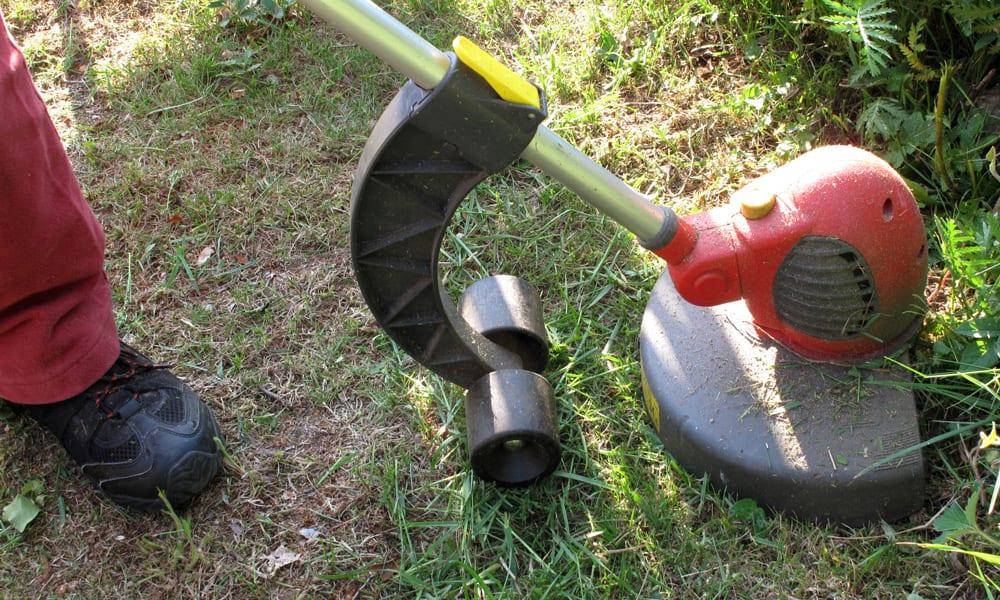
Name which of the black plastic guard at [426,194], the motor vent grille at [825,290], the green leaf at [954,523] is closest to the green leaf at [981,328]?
the motor vent grille at [825,290]

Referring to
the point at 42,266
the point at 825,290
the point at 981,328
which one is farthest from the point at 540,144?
the point at 42,266

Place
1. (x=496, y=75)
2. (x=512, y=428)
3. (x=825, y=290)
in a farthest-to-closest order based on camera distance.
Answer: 1. (x=512, y=428)
2. (x=825, y=290)
3. (x=496, y=75)

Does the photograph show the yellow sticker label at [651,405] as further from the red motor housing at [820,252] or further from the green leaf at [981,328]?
the green leaf at [981,328]

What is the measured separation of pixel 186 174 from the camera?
2799mm

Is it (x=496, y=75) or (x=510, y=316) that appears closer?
(x=496, y=75)

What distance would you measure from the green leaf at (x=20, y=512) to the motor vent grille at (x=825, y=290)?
176cm

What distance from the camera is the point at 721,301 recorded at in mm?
1810

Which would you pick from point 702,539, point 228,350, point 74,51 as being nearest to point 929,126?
point 702,539

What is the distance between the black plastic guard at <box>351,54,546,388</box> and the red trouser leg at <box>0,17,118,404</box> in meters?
0.75

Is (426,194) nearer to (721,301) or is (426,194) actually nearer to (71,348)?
(721,301)

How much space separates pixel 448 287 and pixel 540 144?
2.94 ft

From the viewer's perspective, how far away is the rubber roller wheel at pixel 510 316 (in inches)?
81.7

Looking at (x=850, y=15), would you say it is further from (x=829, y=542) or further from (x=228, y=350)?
(x=228, y=350)

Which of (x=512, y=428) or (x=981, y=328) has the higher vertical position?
(x=981, y=328)
